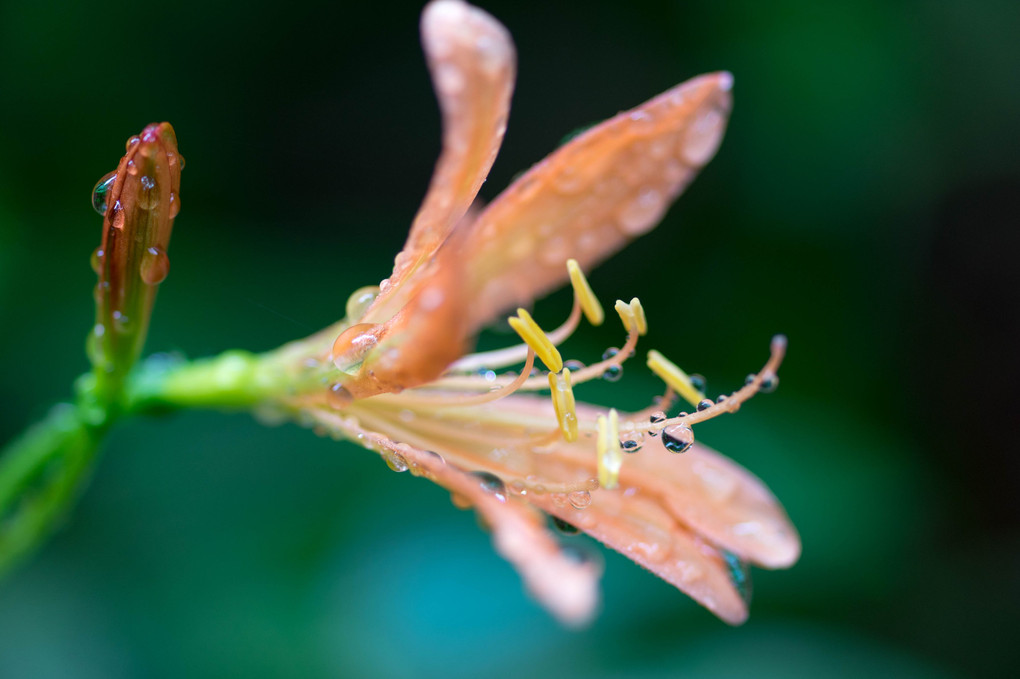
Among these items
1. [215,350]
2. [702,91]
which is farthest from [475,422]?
[215,350]

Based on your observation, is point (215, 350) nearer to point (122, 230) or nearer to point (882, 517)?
point (122, 230)

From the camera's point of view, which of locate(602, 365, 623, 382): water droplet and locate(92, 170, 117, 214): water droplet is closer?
locate(92, 170, 117, 214): water droplet

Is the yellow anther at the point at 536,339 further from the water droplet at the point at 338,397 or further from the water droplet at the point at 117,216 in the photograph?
the water droplet at the point at 117,216

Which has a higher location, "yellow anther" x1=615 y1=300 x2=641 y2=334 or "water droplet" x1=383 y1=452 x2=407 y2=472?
"yellow anther" x1=615 y1=300 x2=641 y2=334

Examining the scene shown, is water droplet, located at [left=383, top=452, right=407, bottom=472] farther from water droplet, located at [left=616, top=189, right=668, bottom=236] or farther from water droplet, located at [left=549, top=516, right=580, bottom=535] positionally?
water droplet, located at [left=616, top=189, right=668, bottom=236]

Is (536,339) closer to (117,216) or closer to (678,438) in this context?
(678,438)

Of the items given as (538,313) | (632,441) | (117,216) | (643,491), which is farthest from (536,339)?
(538,313)


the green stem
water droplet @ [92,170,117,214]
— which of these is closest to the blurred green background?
the green stem
